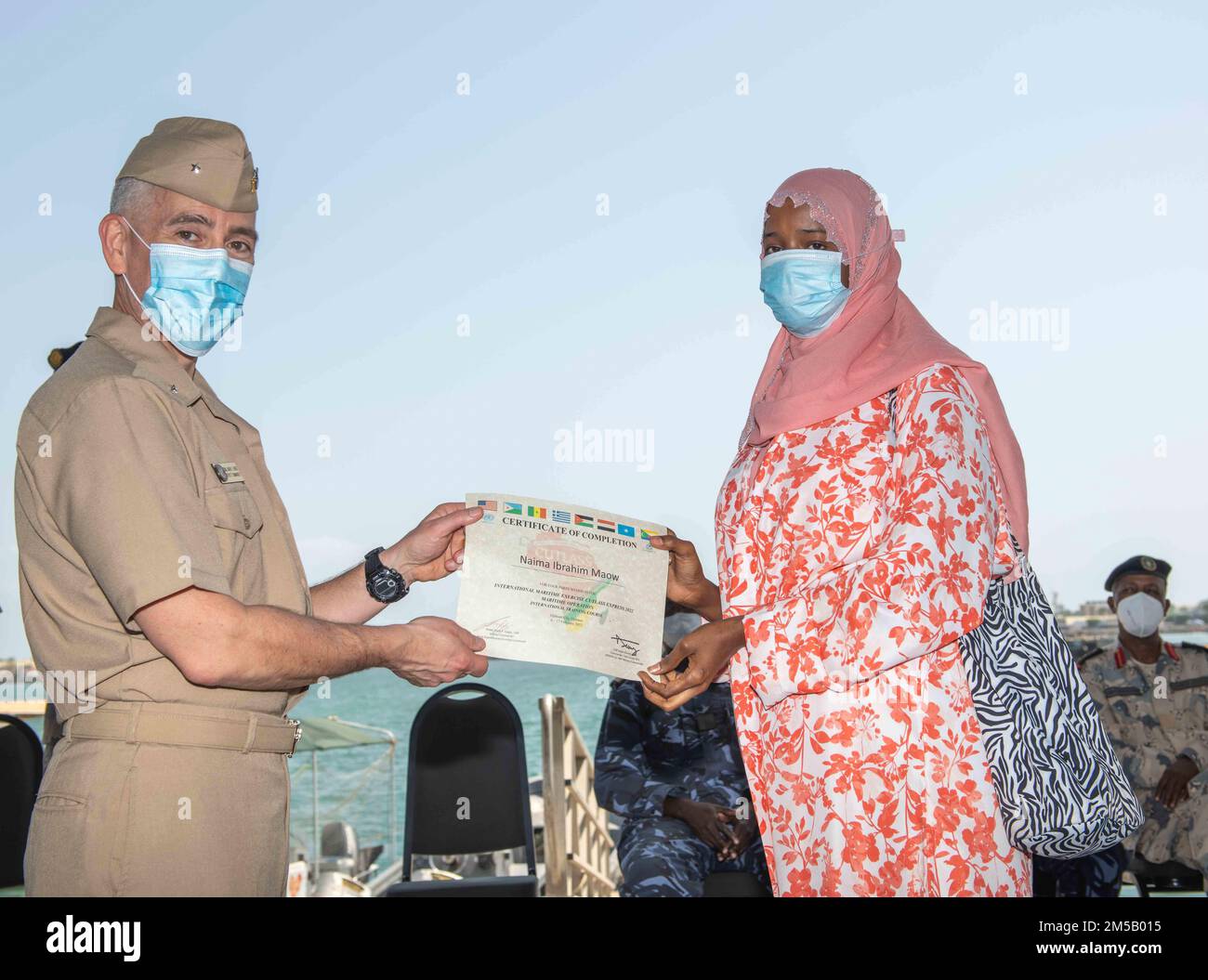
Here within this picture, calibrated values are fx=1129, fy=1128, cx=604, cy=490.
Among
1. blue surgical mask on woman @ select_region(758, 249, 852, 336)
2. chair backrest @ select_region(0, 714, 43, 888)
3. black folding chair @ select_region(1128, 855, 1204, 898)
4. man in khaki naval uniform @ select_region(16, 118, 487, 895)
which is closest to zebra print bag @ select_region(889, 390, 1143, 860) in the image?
blue surgical mask on woman @ select_region(758, 249, 852, 336)

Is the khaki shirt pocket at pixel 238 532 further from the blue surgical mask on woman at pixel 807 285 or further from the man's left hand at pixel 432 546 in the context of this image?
the blue surgical mask on woman at pixel 807 285

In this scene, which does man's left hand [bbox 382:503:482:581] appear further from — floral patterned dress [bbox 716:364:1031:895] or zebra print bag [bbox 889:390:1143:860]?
zebra print bag [bbox 889:390:1143:860]

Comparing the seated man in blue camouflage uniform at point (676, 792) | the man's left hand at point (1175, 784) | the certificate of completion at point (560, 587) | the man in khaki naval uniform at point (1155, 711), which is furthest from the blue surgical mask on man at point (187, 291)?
the man's left hand at point (1175, 784)

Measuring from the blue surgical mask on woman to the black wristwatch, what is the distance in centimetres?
119

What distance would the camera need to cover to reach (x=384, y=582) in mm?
2912

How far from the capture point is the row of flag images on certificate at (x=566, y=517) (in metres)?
2.61

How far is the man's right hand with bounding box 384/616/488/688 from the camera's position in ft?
7.95

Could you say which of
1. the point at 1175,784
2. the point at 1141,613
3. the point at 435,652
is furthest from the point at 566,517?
the point at 1141,613

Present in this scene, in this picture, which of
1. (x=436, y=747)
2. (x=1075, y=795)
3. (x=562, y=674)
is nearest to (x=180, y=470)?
(x=1075, y=795)

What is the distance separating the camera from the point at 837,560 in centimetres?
226

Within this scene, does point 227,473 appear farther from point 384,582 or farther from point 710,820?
point 710,820

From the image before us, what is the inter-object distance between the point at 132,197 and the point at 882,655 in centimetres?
174

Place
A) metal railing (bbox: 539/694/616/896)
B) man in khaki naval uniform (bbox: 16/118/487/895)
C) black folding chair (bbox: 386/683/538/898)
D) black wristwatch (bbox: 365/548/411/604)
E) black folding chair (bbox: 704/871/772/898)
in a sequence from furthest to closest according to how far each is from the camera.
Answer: metal railing (bbox: 539/694/616/896)
black folding chair (bbox: 386/683/538/898)
black folding chair (bbox: 704/871/772/898)
black wristwatch (bbox: 365/548/411/604)
man in khaki naval uniform (bbox: 16/118/487/895)

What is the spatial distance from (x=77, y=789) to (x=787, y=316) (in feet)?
5.68
